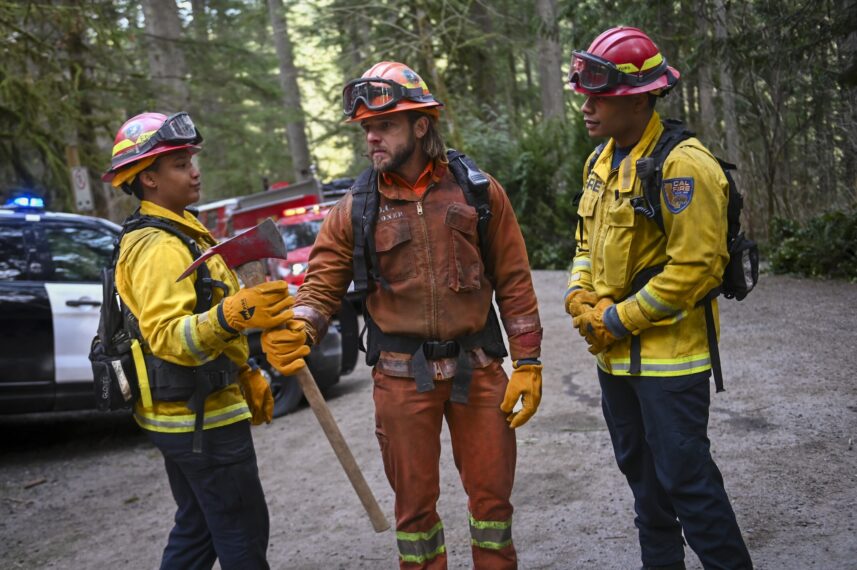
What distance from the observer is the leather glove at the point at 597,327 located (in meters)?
3.34

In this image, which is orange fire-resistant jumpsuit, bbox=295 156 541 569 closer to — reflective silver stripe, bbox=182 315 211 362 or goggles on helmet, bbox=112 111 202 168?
reflective silver stripe, bbox=182 315 211 362

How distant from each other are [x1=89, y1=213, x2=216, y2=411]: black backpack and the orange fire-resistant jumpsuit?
41 centimetres

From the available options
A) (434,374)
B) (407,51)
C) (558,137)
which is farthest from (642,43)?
(407,51)

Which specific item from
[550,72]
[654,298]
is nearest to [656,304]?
[654,298]

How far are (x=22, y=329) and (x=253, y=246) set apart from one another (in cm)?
421

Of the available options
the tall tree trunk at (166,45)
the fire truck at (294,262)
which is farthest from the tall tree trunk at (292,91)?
the fire truck at (294,262)

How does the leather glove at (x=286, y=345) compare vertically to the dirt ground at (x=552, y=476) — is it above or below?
above

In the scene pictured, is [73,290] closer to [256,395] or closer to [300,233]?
[256,395]

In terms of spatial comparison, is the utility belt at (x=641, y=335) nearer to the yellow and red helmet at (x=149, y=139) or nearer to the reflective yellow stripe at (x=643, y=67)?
the reflective yellow stripe at (x=643, y=67)

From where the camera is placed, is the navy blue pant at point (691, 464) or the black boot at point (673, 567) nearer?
the navy blue pant at point (691, 464)

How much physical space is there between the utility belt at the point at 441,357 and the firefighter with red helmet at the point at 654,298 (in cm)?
41

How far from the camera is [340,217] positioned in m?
3.55

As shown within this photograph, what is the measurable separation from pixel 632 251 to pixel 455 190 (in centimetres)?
73

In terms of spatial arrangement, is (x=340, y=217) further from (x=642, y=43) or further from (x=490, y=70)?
(x=490, y=70)
